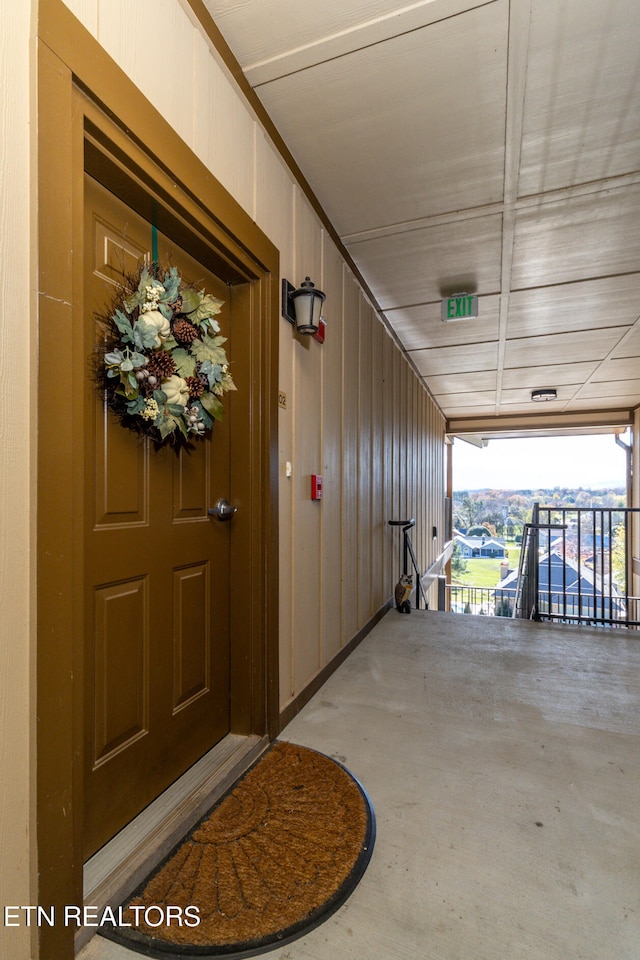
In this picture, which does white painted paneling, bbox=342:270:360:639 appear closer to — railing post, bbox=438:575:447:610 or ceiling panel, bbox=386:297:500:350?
ceiling panel, bbox=386:297:500:350

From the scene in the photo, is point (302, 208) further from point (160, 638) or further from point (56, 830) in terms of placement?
point (56, 830)

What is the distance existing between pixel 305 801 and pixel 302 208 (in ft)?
9.09

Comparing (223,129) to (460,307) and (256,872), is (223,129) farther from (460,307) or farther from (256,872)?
(460,307)

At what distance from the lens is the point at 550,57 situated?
5.89ft

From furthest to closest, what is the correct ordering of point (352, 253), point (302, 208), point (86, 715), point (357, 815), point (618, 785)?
point (352, 253), point (302, 208), point (618, 785), point (357, 815), point (86, 715)

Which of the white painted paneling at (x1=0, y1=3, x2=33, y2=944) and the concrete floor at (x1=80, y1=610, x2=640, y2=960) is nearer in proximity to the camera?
the white painted paneling at (x1=0, y1=3, x2=33, y2=944)

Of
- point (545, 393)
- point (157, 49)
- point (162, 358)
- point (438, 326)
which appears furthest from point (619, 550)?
point (157, 49)

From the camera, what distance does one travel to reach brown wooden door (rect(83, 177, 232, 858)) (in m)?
1.31

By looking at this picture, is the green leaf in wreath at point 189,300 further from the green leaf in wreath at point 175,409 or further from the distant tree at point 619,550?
the distant tree at point 619,550

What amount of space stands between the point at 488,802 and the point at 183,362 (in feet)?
6.19

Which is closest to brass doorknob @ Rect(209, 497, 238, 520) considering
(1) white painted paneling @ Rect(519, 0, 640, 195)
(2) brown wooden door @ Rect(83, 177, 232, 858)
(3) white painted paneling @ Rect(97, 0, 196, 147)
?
(2) brown wooden door @ Rect(83, 177, 232, 858)

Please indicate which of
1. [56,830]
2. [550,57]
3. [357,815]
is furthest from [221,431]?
[550,57]

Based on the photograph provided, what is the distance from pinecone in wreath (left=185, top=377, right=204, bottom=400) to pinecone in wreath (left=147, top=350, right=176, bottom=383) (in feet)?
0.27

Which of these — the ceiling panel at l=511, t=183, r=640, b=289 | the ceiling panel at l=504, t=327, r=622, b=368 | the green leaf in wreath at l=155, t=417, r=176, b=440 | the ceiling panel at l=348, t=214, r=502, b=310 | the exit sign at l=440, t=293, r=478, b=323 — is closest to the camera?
the green leaf in wreath at l=155, t=417, r=176, b=440
